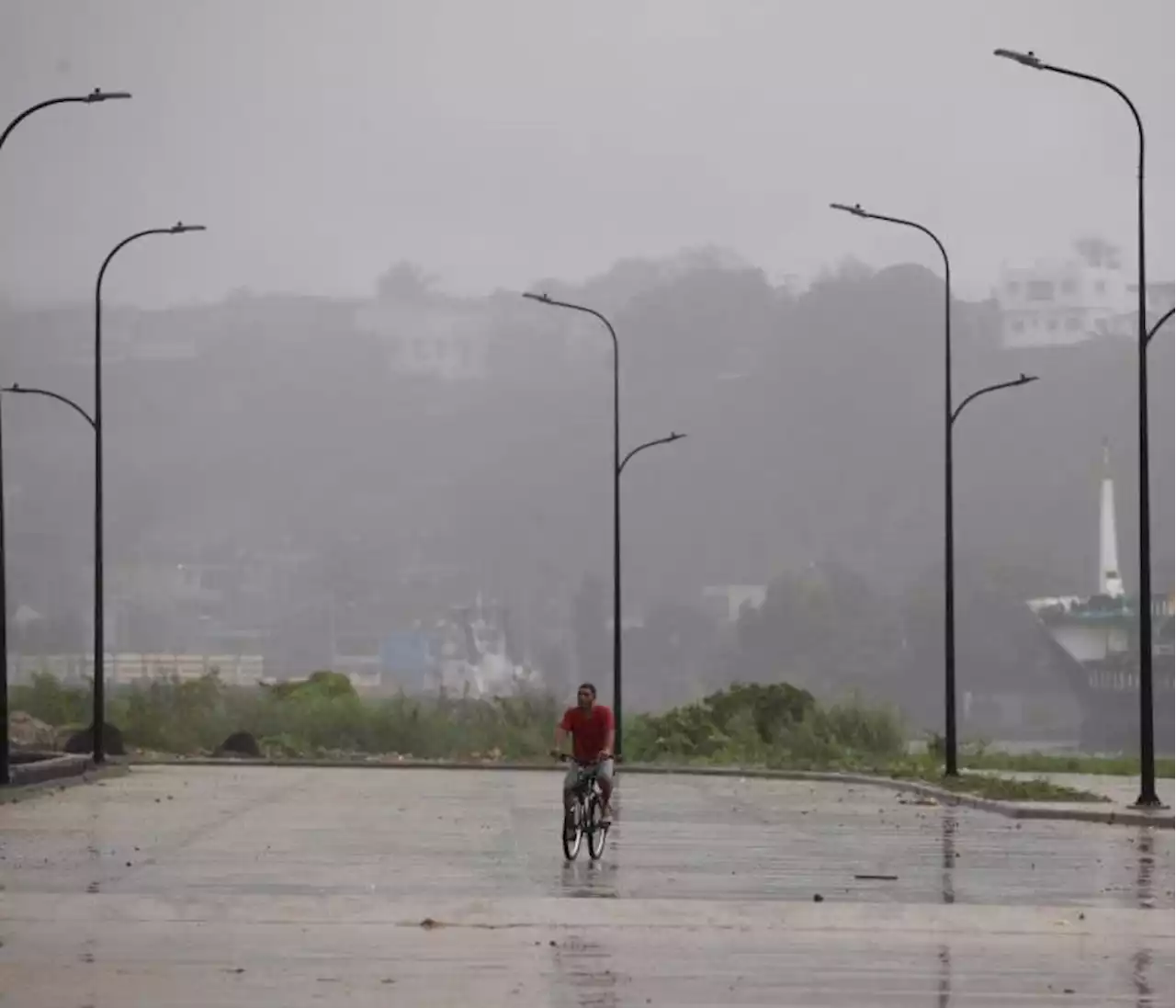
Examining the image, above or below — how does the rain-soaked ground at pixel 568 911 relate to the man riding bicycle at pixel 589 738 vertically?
below

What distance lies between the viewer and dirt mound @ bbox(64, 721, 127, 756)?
201ft

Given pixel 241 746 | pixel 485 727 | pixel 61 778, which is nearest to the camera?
pixel 61 778

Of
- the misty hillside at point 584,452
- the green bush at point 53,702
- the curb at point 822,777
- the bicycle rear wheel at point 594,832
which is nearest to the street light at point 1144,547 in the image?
the curb at point 822,777

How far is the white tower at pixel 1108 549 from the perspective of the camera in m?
143

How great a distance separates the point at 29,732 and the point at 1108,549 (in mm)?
86395

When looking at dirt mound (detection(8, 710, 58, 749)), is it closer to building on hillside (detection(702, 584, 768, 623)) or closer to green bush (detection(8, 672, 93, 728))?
green bush (detection(8, 672, 93, 728))

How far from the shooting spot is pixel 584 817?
2605cm

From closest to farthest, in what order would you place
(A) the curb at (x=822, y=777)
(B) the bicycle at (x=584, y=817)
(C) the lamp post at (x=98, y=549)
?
(B) the bicycle at (x=584, y=817), (A) the curb at (x=822, y=777), (C) the lamp post at (x=98, y=549)

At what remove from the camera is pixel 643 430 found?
171 metres

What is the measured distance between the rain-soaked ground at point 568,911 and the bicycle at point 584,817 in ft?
0.95

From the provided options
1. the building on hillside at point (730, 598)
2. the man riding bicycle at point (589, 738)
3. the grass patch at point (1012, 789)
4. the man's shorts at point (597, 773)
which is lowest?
the grass patch at point (1012, 789)

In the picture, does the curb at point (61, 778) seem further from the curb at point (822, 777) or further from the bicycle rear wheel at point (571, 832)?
the bicycle rear wheel at point (571, 832)

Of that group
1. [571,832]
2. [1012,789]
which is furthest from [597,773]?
[1012,789]

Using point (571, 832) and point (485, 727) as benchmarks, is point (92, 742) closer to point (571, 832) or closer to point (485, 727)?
point (485, 727)
